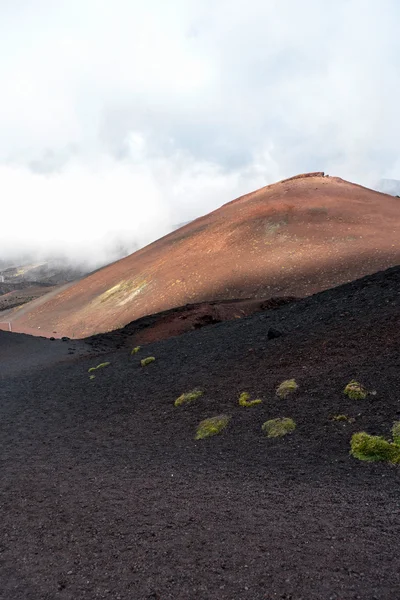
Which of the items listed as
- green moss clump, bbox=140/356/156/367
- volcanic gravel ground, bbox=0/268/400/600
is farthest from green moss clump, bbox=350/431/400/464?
green moss clump, bbox=140/356/156/367

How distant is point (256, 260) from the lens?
5872cm

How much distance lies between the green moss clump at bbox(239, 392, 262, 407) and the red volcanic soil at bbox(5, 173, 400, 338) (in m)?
33.5

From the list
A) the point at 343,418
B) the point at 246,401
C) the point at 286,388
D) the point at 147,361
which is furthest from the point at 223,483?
the point at 147,361

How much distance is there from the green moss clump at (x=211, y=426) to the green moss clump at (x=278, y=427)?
1.58 meters

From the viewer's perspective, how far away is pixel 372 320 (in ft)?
52.7

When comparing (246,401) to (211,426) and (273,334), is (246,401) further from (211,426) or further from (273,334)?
(273,334)

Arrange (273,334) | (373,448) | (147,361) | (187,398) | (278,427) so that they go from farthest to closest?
(147,361) → (273,334) → (187,398) → (278,427) → (373,448)

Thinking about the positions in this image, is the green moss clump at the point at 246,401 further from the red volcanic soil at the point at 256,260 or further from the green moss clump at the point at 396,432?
the red volcanic soil at the point at 256,260

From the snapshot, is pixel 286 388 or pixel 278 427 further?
pixel 286 388

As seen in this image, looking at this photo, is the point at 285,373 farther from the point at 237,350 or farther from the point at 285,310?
the point at 285,310

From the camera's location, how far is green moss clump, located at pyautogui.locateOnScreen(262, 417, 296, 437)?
443 inches

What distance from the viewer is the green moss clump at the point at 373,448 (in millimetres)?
8719

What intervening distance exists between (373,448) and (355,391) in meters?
2.78

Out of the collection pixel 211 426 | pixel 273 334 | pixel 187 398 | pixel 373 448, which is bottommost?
pixel 373 448
